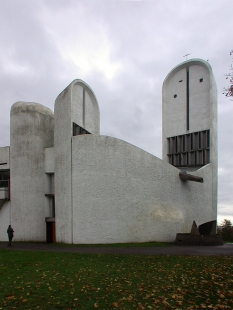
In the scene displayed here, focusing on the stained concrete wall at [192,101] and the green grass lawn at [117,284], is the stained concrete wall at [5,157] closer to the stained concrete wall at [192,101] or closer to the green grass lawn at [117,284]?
the green grass lawn at [117,284]

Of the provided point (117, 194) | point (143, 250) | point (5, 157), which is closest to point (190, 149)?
point (117, 194)

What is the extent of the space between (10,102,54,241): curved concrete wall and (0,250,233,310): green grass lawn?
1191 cm

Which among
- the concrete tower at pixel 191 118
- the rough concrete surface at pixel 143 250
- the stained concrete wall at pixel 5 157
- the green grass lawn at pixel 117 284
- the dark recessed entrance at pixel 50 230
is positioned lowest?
the dark recessed entrance at pixel 50 230

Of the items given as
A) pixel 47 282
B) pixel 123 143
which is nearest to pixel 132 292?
pixel 47 282

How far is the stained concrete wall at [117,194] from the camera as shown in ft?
62.7

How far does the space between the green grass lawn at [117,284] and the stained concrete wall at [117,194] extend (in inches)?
302

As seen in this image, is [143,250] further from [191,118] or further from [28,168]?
[191,118]

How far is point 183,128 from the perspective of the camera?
32688 mm

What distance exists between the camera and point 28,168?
23625mm

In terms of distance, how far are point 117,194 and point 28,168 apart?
27.8ft

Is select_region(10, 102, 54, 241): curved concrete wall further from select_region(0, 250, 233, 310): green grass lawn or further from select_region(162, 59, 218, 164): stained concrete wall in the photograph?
select_region(162, 59, 218, 164): stained concrete wall

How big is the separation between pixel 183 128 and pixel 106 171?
16.0 m

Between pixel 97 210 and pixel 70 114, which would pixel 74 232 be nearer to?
pixel 97 210

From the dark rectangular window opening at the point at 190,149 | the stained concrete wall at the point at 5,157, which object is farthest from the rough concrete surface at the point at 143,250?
the dark rectangular window opening at the point at 190,149
